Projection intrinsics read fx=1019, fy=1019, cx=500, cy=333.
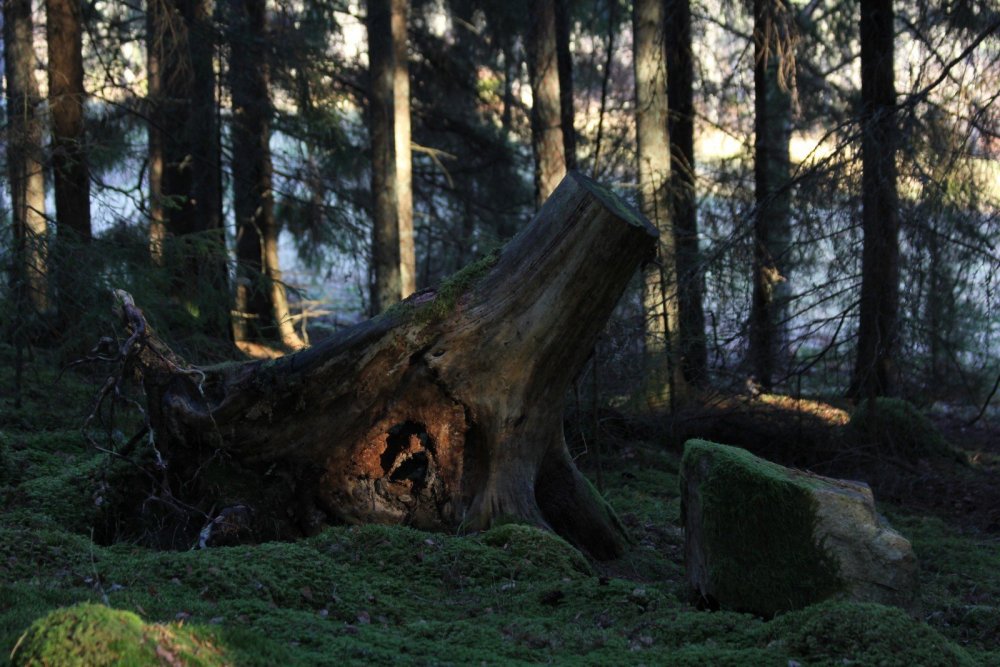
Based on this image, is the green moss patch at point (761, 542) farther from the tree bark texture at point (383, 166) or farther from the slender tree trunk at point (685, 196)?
the tree bark texture at point (383, 166)

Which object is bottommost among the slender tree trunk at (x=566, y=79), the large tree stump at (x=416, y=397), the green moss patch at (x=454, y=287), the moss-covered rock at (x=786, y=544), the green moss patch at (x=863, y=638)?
the green moss patch at (x=863, y=638)

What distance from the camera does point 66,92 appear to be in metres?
11.8

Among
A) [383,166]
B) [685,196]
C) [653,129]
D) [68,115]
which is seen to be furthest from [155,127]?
[685,196]

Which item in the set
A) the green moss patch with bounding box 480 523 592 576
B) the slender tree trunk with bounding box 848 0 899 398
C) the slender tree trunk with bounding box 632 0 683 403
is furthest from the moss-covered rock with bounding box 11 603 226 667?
the slender tree trunk with bounding box 632 0 683 403

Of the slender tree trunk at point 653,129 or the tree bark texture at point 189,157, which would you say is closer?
the tree bark texture at point 189,157

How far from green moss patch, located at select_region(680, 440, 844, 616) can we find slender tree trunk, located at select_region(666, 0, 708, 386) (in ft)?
18.4

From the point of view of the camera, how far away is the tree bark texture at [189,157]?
11711 mm

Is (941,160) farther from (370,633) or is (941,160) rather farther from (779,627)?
(370,633)

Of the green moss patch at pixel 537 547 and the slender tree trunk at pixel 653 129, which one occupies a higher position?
the slender tree trunk at pixel 653 129

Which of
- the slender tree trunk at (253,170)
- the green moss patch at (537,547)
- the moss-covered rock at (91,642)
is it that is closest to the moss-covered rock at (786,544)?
the green moss patch at (537,547)

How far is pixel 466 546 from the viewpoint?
21.2ft

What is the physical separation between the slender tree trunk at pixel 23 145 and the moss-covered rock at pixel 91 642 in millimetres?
7259

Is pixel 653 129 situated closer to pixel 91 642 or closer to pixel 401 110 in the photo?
pixel 401 110

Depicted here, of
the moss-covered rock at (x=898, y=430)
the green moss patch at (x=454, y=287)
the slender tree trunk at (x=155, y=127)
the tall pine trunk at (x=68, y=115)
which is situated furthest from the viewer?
the moss-covered rock at (x=898, y=430)
